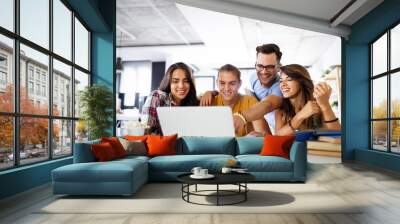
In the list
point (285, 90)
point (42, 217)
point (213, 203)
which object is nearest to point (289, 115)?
point (285, 90)

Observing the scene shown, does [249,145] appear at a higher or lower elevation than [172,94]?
lower

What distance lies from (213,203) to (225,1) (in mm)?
5423

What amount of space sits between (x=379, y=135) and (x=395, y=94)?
1186 mm

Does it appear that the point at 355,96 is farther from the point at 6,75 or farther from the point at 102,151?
the point at 6,75

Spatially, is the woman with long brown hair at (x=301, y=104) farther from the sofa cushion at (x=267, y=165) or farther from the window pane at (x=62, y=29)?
the window pane at (x=62, y=29)

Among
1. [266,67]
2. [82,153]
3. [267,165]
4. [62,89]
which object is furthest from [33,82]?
[266,67]

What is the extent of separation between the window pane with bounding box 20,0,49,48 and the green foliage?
1432 mm

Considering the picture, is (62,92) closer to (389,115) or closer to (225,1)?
(225,1)

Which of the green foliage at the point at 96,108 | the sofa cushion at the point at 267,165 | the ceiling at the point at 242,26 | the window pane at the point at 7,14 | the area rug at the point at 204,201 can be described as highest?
the ceiling at the point at 242,26

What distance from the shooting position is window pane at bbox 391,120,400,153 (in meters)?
7.48

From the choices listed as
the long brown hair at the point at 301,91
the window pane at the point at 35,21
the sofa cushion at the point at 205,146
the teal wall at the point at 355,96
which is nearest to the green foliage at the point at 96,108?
the window pane at the point at 35,21

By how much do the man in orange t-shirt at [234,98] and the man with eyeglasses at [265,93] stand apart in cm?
11

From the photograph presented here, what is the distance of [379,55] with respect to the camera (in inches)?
337

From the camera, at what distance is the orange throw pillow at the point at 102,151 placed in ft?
17.6
